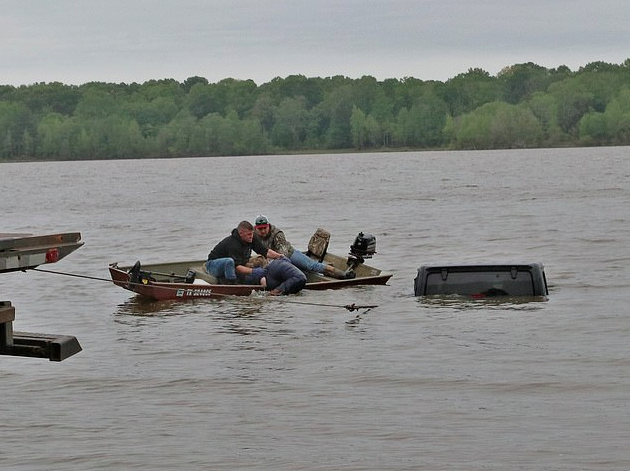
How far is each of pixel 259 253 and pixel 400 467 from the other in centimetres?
1105

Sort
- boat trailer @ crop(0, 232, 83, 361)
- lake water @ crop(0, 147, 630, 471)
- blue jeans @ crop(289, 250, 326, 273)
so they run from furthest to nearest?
1. blue jeans @ crop(289, 250, 326, 273)
2. lake water @ crop(0, 147, 630, 471)
3. boat trailer @ crop(0, 232, 83, 361)

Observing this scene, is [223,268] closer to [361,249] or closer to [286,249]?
[286,249]

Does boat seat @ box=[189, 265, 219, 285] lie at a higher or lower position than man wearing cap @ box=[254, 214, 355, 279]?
lower

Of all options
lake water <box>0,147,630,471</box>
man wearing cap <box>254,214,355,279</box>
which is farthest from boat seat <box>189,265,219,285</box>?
man wearing cap <box>254,214,355,279</box>

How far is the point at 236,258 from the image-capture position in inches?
863

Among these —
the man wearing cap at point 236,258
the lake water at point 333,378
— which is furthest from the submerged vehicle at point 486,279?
the man wearing cap at point 236,258

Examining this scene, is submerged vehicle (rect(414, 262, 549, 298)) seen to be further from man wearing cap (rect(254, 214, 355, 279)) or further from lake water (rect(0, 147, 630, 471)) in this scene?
man wearing cap (rect(254, 214, 355, 279))

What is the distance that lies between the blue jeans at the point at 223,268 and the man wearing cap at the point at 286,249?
69cm

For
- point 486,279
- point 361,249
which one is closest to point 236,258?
point 361,249

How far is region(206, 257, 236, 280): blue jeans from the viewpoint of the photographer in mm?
21797

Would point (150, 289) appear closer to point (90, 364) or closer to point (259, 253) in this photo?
point (259, 253)

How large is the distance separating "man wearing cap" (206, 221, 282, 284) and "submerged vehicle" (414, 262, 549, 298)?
267cm

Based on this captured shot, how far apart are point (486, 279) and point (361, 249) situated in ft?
9.13

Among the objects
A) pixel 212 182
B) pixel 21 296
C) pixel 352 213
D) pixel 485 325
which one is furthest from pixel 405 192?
pixel 485 325
